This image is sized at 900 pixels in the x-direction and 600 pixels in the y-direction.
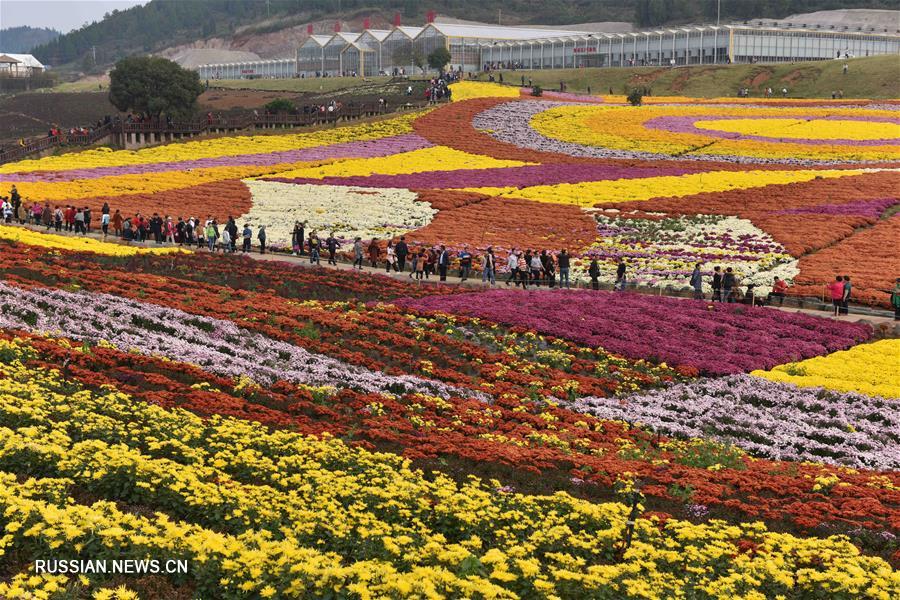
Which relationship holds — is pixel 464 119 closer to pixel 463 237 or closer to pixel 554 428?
pixel 463 237

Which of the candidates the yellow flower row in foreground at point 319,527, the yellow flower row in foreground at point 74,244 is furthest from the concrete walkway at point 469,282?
the yellow flower row in foreground at point 319,527

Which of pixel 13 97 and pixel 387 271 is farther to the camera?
pixel 13 97

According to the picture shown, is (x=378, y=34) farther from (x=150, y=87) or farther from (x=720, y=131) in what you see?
(x=720, y=131)

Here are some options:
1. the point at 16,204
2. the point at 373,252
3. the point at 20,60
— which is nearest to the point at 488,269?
the point at 373,252

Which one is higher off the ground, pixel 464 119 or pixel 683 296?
pixel 464 119

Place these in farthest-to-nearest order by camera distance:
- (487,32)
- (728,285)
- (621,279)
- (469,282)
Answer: (487,32) < (469,282) < (621,279) < (728,285)

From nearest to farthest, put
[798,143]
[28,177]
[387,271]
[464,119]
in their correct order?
[387,271] < [28,177] < [798,143] < [464,119]

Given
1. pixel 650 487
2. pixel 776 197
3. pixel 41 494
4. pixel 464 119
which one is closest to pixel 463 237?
pixel 776 197

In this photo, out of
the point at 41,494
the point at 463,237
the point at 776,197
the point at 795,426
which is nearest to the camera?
the point at 41,494
